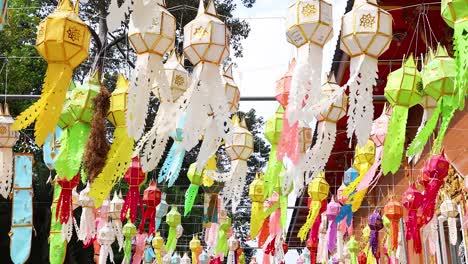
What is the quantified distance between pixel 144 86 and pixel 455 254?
704 centimetres

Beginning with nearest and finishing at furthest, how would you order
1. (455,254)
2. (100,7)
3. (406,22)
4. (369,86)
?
(369,86)
(406,22)
(455,254)
(100,7)

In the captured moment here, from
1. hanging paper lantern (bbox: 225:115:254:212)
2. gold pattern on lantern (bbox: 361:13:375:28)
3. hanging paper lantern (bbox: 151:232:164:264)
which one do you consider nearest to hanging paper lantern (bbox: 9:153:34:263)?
hanging paper lantern (bbox: 225:115:254:212)

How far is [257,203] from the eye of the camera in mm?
8812

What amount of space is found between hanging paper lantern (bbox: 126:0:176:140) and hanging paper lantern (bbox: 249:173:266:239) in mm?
3228

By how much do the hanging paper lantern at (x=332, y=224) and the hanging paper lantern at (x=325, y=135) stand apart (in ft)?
12.5

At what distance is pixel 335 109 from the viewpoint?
620 cm

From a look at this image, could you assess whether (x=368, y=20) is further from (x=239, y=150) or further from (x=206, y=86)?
(x=239, y=150)

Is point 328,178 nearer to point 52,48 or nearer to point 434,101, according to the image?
point 434,101

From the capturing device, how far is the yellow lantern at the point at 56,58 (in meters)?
Result: 4.59

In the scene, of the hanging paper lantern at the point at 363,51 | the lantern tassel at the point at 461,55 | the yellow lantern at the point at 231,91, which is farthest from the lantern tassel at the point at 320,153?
the lantern tassel at the point at 461,55

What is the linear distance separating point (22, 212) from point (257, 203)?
118 inches

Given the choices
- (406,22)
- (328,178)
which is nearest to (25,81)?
(328,178)

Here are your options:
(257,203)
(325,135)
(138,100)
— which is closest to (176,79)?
(138,100)

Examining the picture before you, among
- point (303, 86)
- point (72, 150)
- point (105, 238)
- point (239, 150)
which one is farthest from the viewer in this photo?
point (105, 238)
